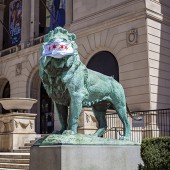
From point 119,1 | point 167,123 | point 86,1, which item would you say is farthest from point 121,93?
point 86,1

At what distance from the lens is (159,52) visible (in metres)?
21.2

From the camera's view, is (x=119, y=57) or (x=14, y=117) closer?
(x=14, y=117)

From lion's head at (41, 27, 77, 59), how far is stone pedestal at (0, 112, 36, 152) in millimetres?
10365

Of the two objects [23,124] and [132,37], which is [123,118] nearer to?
[23,124]

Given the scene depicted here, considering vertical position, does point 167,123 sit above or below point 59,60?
below

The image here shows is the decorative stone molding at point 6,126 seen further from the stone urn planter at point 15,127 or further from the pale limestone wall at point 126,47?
the pale limestone wall at point 126,47

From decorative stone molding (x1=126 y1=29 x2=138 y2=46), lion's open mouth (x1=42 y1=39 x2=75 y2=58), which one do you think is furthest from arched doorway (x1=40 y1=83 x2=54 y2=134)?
lion's open mouth (x1=42 y1=39 x2=75 y2=58)

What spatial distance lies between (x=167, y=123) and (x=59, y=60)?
13.6 metres

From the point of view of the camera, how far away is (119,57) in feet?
71.4

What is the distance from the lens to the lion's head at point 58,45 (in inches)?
272

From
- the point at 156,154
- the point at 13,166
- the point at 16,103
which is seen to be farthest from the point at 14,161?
the point at 156,154

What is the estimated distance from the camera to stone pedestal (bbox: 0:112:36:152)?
16812 millimetres

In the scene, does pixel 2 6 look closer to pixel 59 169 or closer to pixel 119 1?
pixel 119 1

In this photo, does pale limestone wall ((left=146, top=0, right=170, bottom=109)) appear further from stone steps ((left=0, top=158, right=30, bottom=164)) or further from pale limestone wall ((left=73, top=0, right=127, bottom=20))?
stone steps ((left=0, top=158, right=30, bottom=164))
